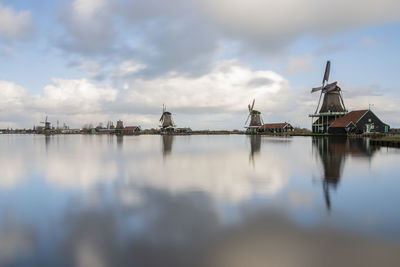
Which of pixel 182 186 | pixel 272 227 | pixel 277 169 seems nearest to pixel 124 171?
pixel 182 186

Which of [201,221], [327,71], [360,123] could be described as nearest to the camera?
[201,221]

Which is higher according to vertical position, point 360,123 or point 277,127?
point 360,123

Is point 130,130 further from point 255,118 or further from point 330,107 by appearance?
point 330,107

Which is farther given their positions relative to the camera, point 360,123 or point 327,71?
point 327,71

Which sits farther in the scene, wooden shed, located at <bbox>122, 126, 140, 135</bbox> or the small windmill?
wooden shed, located at <bbox>122, 126, 140, 135</bbox>

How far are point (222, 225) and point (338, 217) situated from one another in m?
3.06

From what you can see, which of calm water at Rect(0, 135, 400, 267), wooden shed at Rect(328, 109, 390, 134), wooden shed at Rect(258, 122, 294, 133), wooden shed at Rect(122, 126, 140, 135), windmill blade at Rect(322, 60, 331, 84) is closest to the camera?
calm water at Rect(0, 135, 400, 267)

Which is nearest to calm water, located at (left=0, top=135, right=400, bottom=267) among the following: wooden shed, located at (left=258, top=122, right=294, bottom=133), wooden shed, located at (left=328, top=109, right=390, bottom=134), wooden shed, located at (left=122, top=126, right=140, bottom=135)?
wooden shed, located at (left=328, top=109, right=390, bottom=134)

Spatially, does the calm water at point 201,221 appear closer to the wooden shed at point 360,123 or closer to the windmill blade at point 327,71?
the wooden shed at point 360,123

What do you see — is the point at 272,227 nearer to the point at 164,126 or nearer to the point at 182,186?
the point at 182,186

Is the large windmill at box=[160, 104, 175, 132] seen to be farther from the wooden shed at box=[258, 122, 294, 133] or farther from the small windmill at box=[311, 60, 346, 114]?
the small windmill at box=[311, 60, 346, 114]

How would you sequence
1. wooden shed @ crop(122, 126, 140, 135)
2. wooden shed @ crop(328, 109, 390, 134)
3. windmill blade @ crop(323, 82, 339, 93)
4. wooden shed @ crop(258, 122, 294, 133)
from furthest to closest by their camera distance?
1. wooden shed @ crop(122, 126, 140, 135)
2. wooden shed @ crop(258, 122, 294, 133)
3. windmill blade @ crop(323, 82, 339, 93)
4. wooden shed @ crop(328, 109, 390, 134)

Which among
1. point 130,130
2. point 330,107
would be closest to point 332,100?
point 330,107

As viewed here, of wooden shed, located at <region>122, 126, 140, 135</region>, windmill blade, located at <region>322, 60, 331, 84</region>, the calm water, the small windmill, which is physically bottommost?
the calm water
